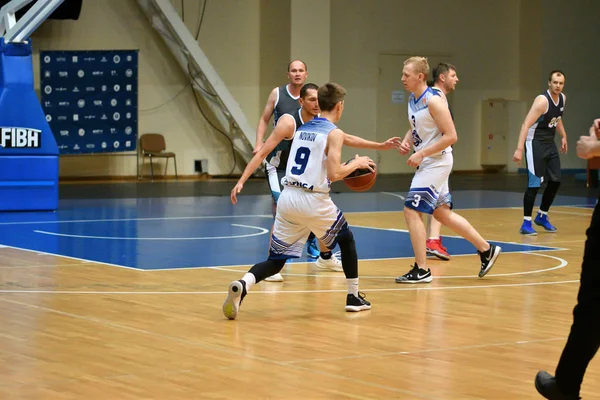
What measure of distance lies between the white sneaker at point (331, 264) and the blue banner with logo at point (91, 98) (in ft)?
Answer: 42.7

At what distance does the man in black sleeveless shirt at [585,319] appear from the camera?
444 centimetres

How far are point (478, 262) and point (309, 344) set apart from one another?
4450 mm

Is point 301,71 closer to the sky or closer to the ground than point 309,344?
closer to the sky

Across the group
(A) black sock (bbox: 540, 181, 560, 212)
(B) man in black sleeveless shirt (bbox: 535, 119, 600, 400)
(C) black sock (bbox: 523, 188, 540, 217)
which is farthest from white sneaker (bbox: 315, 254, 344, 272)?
(B) man in black sleeveless shirt (bbox: 535, 119, 600, 400)

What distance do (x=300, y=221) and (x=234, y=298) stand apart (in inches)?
28.3

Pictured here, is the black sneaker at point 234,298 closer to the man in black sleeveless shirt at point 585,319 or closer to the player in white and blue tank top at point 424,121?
the player in white and blue tank top at point 424,121

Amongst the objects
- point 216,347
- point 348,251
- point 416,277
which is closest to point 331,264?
point 416,277

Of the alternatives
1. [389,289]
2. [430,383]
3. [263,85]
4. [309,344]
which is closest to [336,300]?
[389,289]

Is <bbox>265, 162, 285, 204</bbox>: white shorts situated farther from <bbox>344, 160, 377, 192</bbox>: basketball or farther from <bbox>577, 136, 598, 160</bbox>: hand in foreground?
<bbox>577, 136, 598, 160</bbox>: hand in foreground

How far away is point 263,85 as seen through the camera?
967 inches

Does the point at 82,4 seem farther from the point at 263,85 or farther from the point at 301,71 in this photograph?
the point at 301,71

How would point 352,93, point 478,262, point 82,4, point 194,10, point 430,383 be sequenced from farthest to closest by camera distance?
point 352,93
point 194,10
point 82,4
point 478,262
point 430,383

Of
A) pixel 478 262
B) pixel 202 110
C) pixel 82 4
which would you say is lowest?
pixel 478 262

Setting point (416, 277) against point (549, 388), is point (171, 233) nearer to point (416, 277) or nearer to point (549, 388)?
point (416, 277)
